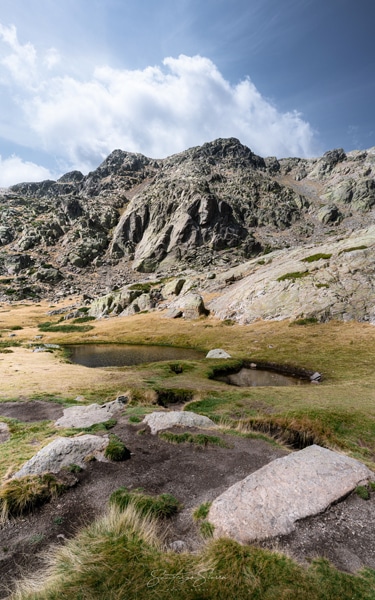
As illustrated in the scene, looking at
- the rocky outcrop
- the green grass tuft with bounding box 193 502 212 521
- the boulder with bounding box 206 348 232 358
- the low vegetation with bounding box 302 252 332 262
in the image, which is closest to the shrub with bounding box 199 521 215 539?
the green grass tuft with bounding box 193 502 212 521

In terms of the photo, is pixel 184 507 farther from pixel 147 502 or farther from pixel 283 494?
pixel 283 494

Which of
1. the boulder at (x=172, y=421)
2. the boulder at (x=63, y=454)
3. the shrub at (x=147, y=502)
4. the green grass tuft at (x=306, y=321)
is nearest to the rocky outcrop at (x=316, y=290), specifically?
the green grass tuft at (x=306, y=321)

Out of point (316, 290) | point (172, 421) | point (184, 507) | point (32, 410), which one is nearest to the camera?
point (184, 507)

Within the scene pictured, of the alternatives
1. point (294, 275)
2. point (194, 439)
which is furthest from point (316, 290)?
point (194, 439)

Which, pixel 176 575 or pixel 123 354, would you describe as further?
pixel 123 354

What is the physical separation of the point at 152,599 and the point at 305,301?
210 ft

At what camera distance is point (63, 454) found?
12.4 metres

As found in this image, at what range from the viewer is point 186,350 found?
57.4 metres

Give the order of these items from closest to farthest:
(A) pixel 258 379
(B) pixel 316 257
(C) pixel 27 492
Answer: (C) pixel 27 492 → (A) pixel 258 379 → (B) pixel 316 257

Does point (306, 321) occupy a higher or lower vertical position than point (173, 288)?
lower

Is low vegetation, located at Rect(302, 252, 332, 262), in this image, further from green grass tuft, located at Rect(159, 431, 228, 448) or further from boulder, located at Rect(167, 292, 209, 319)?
green grass tuft, located at Rect(159, 431, 228, 448)

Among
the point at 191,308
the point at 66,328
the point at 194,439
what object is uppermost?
the point at 191,308

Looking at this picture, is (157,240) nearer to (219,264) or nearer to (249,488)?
(219,264)

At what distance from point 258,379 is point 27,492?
103 ft
